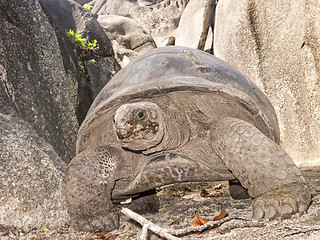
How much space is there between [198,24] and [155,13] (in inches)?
275

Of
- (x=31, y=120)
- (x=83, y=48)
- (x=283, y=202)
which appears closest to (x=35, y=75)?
(x=31, y=120)

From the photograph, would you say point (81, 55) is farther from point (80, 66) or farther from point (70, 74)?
point (70, 74)

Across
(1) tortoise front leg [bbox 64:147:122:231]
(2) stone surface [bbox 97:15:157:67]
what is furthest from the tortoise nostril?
(2) stone surface [bbox 97:15:157:67]

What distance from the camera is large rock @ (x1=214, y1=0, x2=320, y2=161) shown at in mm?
4984

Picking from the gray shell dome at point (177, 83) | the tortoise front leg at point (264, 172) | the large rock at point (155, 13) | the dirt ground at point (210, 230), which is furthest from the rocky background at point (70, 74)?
the large rock at point (155, 13)

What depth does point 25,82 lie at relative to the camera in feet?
12.6

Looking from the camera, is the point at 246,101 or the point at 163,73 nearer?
the point at 246,101

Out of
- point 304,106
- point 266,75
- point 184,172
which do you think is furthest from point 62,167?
point 266,75

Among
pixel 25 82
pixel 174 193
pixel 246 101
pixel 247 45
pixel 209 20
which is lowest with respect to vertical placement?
pixel 174 193

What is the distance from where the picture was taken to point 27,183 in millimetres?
2518

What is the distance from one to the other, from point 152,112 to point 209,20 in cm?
742

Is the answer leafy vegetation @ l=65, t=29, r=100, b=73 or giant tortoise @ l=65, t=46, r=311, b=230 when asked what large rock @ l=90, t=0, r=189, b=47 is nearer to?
leafy vegetation @ l=65, t=29, r=100, b=73

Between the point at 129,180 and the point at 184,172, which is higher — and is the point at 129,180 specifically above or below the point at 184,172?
below

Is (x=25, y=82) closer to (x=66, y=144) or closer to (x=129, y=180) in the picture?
(x=66, y=144)
